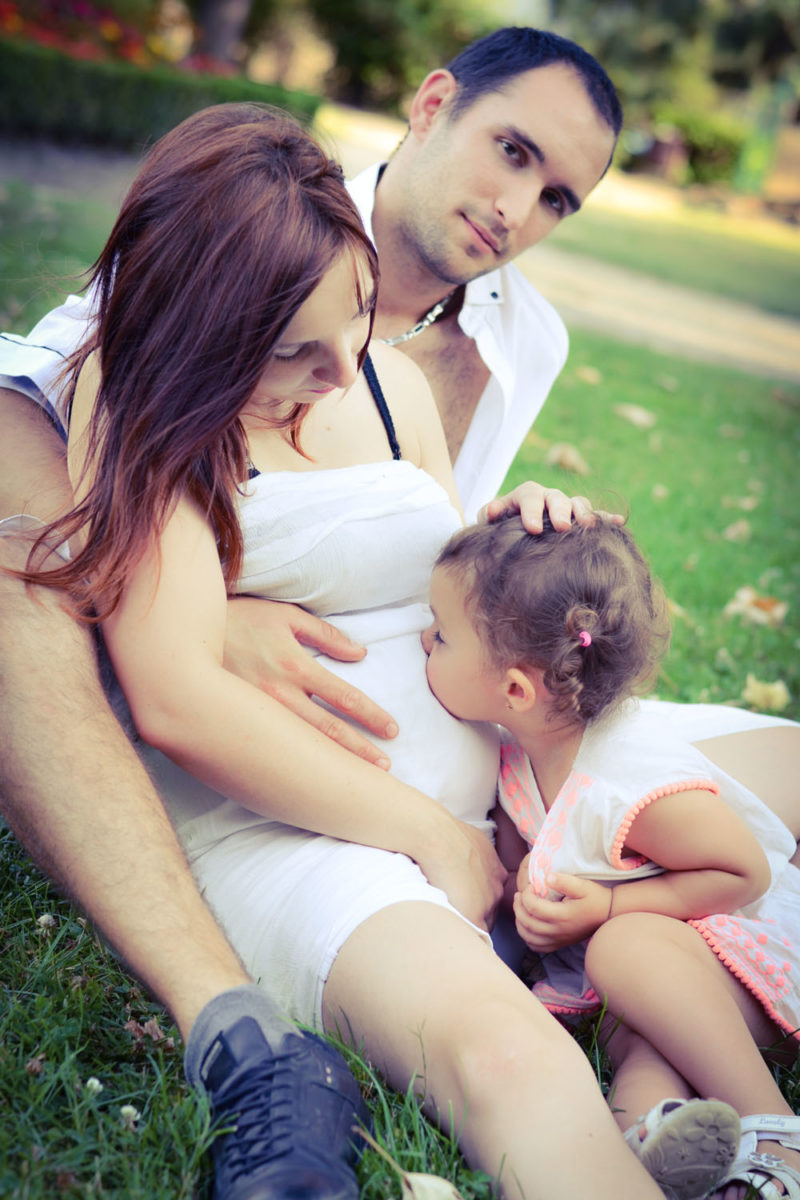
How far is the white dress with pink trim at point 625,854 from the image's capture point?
2.01 meters

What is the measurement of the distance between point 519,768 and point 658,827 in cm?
37

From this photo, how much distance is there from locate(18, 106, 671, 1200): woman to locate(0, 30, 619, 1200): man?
106mm

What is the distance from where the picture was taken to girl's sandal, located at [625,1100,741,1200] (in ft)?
5.24

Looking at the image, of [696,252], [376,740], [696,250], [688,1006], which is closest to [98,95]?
[696,252]

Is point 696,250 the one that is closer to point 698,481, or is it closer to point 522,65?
point 698,481

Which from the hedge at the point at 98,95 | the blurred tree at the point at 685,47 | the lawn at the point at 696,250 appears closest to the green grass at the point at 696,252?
the lawn at the point at 696,250

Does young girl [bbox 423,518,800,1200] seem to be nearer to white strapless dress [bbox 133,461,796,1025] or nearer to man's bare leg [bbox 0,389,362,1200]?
white strapless dress [bbox 133,461,796,1025]

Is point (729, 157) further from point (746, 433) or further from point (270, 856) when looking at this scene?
point (270, 856)

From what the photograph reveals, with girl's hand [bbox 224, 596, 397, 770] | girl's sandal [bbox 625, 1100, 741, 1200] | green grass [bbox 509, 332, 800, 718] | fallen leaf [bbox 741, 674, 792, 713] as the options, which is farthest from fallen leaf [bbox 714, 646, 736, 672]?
girl's sandal [bbox 625, 1100, 741, 1200]

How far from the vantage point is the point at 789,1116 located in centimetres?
177

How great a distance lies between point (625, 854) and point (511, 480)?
330 cm

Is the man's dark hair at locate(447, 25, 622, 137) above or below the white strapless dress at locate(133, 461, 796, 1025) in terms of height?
above

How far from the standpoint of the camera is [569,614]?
2.08 metres

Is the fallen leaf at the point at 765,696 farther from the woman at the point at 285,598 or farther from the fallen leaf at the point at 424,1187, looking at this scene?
the fallen leaf at the point at 424,1187
